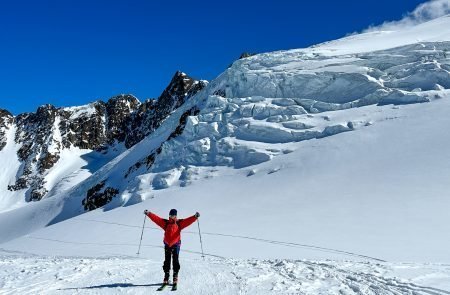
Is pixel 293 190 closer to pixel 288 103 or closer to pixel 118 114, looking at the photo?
pixel 288 103

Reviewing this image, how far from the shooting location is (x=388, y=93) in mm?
35844

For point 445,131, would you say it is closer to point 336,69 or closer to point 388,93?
point 388,93

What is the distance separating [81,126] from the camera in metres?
124

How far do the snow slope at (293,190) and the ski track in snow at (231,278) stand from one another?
0.05m

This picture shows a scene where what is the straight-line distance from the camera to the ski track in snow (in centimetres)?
912

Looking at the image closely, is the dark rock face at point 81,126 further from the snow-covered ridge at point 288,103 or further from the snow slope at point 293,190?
the snow-covered ridge at point 288,103

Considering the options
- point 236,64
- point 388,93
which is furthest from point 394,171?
point 236,64

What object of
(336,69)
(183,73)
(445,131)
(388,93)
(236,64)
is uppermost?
(183,73)

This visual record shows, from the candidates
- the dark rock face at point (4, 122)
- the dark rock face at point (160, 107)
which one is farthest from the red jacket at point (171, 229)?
the dark rock face at point (4, 122)

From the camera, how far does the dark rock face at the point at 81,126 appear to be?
104 meters

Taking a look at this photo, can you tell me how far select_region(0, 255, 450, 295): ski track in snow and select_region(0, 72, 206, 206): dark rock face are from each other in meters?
84.4

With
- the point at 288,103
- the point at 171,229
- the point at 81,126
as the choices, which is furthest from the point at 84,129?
the point at 171,229

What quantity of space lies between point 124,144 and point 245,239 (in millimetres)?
100980

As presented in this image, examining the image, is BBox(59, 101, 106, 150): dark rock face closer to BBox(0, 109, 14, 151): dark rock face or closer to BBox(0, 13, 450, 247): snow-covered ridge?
BBox(0, 109, 14, 151): dark rock face
